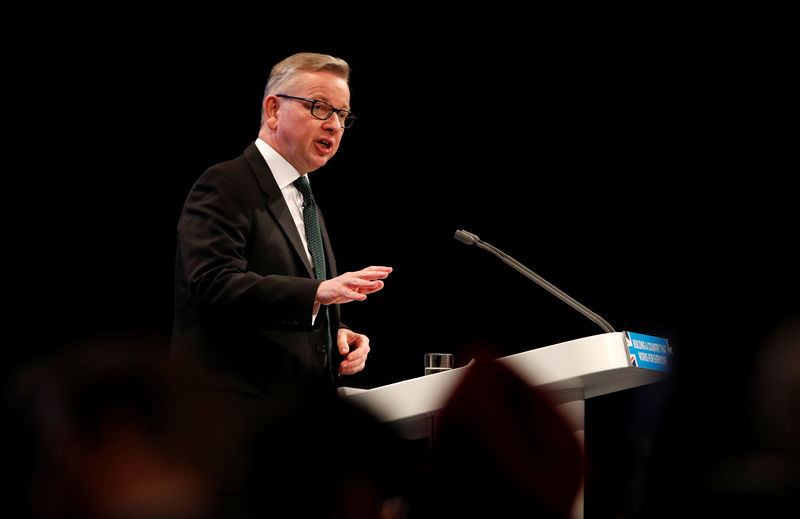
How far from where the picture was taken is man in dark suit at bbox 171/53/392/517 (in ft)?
6.64

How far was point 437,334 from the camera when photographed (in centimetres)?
424

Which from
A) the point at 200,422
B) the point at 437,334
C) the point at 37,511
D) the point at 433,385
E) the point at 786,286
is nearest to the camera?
the point at 37,511

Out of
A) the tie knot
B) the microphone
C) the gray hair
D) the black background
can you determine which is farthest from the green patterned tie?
the black background

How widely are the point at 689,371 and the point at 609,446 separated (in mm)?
2222

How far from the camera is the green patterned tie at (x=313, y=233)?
237 centimetres

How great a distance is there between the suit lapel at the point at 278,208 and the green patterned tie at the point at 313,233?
0.05 m

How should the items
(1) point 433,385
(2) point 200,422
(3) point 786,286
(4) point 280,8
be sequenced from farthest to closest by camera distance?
(3) point 786,286
(4) point 280,8
(1) point 433,385
(2) point 200,422

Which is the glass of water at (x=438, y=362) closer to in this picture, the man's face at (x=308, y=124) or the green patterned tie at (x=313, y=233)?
the green patterned tie at (x=313, y=233)

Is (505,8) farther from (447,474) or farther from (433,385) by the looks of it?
(447,474)

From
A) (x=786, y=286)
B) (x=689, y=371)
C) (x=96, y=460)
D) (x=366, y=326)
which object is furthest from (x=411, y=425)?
(x=786, y=286)

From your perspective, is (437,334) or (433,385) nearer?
(433,385)

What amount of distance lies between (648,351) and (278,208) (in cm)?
102

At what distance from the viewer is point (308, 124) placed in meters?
2.44

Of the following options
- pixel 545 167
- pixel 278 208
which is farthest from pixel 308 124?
pixel 545 167
